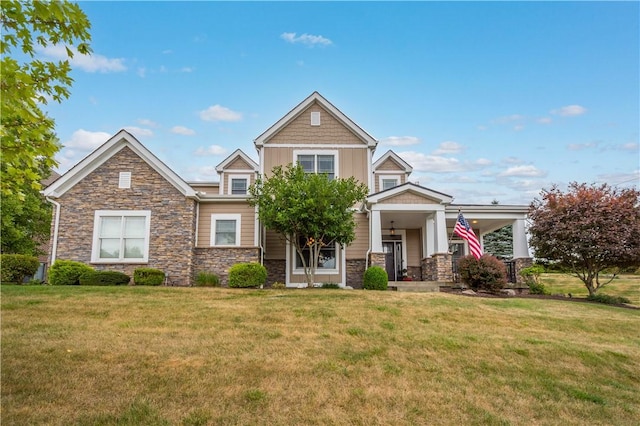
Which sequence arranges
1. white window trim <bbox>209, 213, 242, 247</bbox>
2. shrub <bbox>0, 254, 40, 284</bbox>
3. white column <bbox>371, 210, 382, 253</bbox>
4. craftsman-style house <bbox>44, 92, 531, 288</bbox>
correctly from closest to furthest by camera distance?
shrub <bbox>0, 254, 40, 284</bbox> < craftsman-style house <bbox>44, 92, 531, 288</bbox> < white window trim <bbox>209, 213, 242, 247</bbox> < white column <bbox>371, 210, 382, 253</bbox>

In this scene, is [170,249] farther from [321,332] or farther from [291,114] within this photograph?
[321,332]

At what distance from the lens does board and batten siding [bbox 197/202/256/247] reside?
54.3ft

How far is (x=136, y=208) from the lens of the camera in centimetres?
1584

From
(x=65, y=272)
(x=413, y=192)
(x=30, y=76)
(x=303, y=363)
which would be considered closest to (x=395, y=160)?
(x=413, y=192)

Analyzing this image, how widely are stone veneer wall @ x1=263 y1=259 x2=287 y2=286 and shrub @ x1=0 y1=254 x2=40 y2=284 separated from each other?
830cm

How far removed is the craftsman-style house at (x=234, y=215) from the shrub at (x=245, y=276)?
1110mm

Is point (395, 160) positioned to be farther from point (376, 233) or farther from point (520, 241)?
point (520, 241)

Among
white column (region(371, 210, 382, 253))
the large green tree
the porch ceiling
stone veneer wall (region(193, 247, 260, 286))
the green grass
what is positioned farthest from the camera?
the porch ceiling

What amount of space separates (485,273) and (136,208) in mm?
13101

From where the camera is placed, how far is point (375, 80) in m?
17.8

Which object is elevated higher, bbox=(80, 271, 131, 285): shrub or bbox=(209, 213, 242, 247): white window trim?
bbox=(209, 213, 242, 247): white window trim

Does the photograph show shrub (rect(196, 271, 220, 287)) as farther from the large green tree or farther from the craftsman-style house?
the large green tree

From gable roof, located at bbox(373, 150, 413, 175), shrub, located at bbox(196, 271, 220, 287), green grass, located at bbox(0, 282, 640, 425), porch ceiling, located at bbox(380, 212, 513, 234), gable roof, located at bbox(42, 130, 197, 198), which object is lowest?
green grass, located at bbox(0, 282, 640, 425)

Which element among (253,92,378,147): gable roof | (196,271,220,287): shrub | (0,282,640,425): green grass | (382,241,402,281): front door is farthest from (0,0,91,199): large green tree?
(382,241,402,281): front door
